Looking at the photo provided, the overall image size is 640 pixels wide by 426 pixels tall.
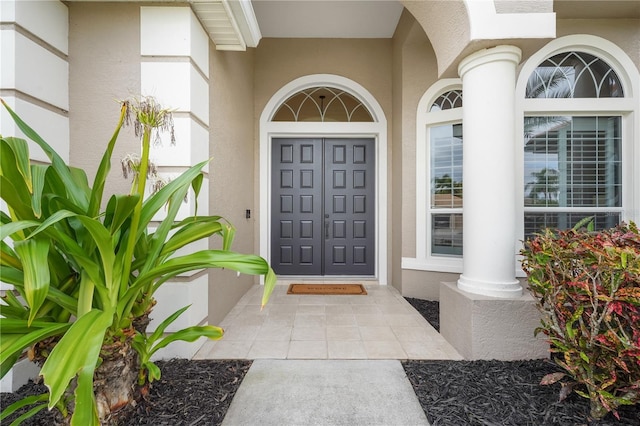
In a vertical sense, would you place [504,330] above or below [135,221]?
below

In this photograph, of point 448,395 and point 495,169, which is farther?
point 495,169

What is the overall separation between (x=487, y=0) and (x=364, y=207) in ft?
9.06

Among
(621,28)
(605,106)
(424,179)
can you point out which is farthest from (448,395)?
(621,28)

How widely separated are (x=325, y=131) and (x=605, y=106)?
122 inches

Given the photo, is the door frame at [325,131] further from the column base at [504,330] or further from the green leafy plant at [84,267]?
the green leafy plant at [84,267]

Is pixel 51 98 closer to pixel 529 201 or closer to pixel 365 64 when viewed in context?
pixel 365 64

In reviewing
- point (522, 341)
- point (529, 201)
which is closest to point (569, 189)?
point (529, 201)

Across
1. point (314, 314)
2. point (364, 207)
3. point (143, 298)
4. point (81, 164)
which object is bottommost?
point (314, 314)

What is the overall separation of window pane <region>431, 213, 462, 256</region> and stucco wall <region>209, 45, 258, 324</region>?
234 centimetres

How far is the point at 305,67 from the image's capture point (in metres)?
4.13

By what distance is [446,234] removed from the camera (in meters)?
3.46

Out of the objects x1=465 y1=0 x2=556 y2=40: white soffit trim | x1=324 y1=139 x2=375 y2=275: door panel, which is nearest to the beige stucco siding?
x1=324 y1=139 x2=375 y2=275: door panel

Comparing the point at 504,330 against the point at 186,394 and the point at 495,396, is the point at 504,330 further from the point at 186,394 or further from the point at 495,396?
the point at 186,394

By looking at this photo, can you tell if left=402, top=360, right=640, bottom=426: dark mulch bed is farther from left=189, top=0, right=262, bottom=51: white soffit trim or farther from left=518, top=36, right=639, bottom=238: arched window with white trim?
left=189, top=0, right=262, bottom=51: white soffit trim
